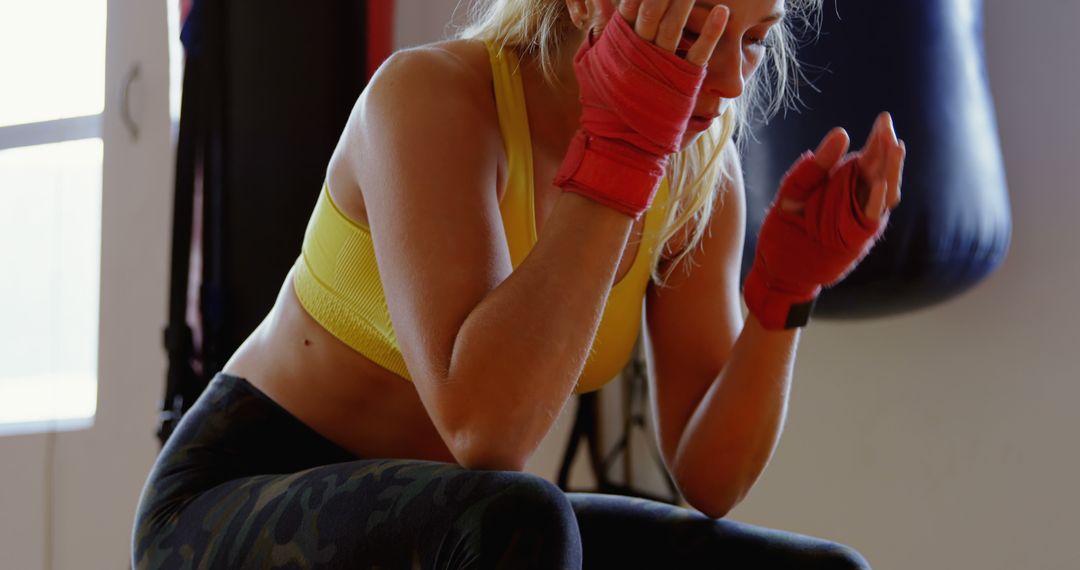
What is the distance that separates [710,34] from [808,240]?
308 mm

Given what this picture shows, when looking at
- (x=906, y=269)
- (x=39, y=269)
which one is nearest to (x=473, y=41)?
(x=906, y=269)

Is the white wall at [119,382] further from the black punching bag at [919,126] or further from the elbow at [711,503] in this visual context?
the elbow at [711,503]

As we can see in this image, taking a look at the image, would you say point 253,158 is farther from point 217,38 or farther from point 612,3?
point 612,3

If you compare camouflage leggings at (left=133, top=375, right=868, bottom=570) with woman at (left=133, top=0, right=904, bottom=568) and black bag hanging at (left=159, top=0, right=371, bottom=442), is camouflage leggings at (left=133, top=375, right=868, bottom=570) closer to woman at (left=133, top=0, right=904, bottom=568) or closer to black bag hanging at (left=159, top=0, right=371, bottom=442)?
woman at (left=133, top=0, right=904, bottom=568)

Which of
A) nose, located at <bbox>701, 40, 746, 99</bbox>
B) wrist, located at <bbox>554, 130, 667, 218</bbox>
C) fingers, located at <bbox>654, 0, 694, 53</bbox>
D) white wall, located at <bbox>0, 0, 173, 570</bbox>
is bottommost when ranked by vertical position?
white wall, located at <bbox>0, 0, 173, 570</bbox>

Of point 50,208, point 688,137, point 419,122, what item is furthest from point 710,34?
point 50,208

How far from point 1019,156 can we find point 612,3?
103cm

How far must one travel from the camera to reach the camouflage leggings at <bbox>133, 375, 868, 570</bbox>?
68 centimetres

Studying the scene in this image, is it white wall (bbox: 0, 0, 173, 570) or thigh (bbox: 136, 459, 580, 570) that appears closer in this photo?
thigh (bbox: 136, 459, 580, 570)

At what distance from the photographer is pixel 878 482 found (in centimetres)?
179

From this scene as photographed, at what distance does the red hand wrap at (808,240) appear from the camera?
38.8 inches

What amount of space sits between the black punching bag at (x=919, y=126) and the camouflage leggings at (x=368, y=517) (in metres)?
0.60

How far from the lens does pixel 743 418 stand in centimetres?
108

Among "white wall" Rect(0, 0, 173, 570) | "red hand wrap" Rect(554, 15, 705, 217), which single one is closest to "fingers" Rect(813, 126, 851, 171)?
"red hand wrap" Rect(554, 15, 705, 217)
